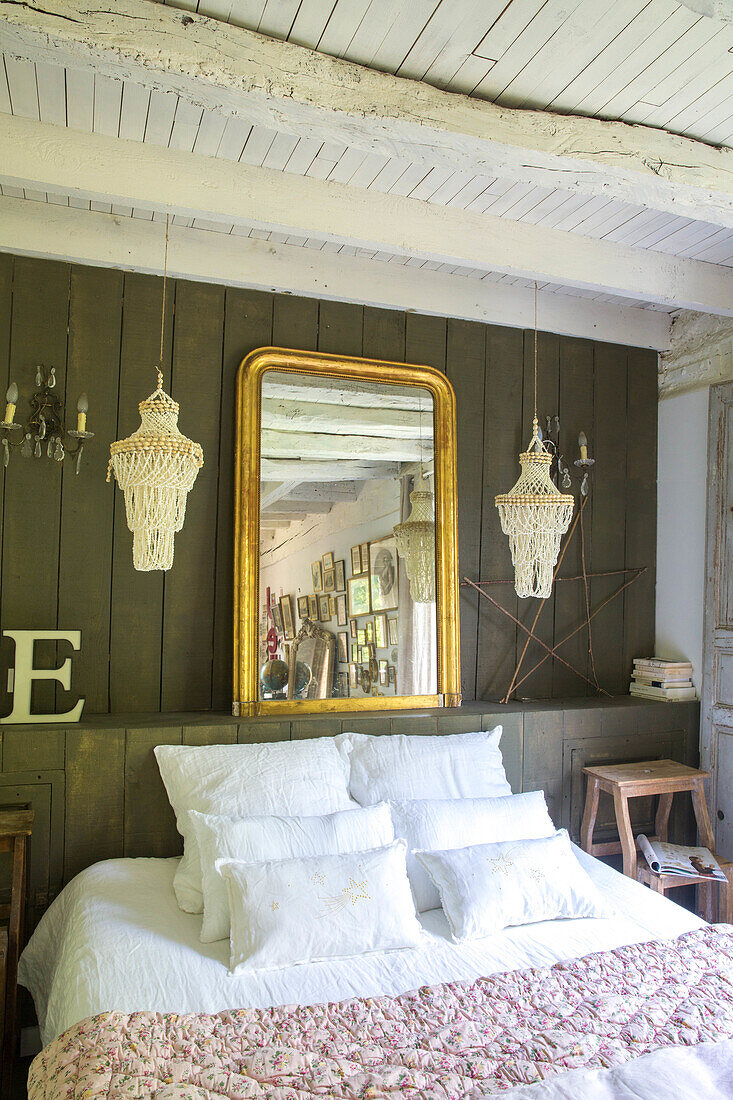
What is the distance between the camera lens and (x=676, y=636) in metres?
3.52

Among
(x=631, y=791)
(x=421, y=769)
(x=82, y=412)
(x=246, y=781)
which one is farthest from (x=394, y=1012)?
(x=82, y=412)

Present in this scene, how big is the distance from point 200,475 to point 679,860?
226 cm

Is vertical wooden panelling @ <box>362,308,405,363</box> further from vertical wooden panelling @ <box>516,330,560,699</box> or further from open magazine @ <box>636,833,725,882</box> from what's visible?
open magazine @ <box>636,833,725,882</box>

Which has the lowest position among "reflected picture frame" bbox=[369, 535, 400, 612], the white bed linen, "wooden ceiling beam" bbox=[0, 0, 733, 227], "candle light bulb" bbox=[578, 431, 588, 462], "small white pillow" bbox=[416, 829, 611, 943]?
the white bed linen

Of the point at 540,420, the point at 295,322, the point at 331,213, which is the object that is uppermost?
the point at 331,213

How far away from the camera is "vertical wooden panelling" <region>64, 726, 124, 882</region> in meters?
2.44

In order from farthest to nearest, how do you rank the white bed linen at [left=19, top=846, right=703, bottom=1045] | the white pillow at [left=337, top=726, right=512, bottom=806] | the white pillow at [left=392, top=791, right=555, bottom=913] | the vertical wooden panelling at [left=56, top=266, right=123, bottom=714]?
the vertical wooden panelling at [left=56, top=266, right=123, bottom=714] → the white pillow at [left=337, top=726, right=512, bottom=806] → the white pillow at [left=392, top=791, right=555, bottom=913] → the white bed linen at [left=19, top=846, right=703, bottom=1045]

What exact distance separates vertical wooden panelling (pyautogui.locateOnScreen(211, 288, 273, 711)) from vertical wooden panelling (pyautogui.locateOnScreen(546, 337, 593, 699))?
1389 millimetres

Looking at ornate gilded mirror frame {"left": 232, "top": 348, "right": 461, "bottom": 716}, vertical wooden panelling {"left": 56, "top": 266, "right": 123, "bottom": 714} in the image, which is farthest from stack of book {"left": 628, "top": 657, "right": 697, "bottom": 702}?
vertical wooden panelling {"left": 56, "top": 266, "right": 123, "bottom": 714}

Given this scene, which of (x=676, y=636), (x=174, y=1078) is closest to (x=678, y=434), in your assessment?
(x=676, y=636)

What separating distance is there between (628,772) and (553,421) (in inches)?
58.8

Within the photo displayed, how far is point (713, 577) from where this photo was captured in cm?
330

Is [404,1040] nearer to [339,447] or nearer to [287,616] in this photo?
[287,616]

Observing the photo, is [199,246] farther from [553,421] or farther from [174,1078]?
[174,1078]
